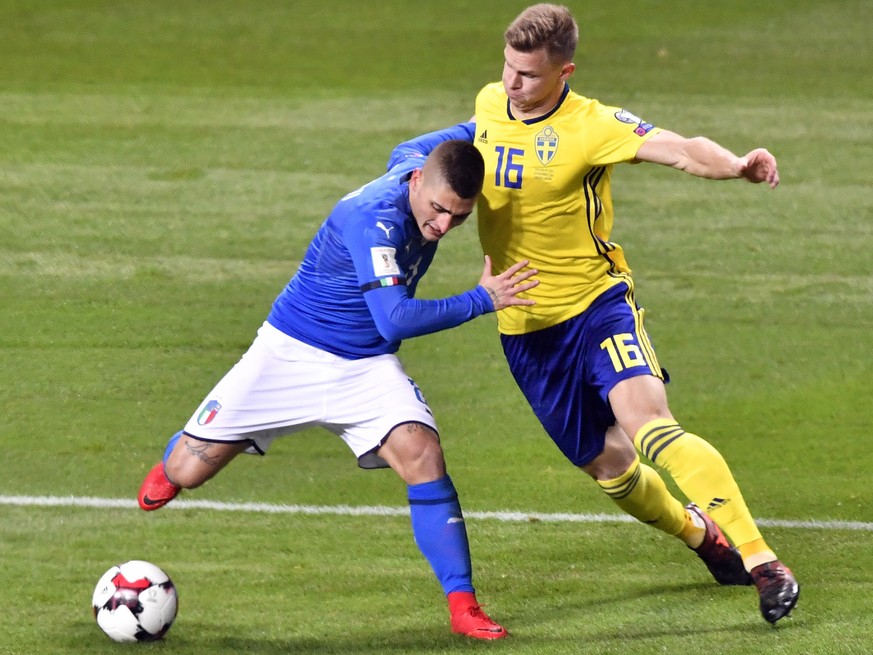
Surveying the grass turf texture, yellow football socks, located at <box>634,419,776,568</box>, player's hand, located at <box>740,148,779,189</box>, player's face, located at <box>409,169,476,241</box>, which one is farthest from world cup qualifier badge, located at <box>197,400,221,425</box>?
player's hand, located at <box>740,148,779,189</box>

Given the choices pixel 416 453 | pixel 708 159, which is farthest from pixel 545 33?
pixel 416 453

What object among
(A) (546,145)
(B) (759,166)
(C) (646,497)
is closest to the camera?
(B) (759,166)

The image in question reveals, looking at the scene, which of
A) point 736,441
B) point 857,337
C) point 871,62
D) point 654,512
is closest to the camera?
point 654,512

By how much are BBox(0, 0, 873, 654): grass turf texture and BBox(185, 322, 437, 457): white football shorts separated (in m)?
0.87

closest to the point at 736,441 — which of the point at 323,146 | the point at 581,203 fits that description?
the point at 581,203

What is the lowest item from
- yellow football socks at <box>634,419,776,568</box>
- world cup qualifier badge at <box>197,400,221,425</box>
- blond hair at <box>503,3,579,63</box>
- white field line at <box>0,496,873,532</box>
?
white field line at <box>0,496,873,532</box>

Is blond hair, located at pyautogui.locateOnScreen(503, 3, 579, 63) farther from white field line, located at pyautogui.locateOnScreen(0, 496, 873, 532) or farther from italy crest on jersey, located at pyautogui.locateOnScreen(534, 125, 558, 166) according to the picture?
white field line, located at pyautogui.locateOnScreen(0, 496, 873, 532)

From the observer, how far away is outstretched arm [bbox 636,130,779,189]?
226 inches

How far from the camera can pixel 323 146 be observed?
14.7 metres

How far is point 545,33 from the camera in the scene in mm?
5973

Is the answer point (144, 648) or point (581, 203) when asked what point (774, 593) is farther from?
point (144, 648)

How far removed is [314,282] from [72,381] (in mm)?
4340

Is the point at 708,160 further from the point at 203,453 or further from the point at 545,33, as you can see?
the point at 203,453

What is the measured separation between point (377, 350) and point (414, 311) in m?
0.55
